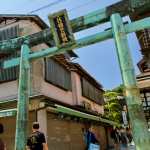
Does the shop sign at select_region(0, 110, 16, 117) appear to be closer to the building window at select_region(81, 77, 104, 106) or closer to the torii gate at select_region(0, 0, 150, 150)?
the torii gate at select_region(0, 0, 150, 150)

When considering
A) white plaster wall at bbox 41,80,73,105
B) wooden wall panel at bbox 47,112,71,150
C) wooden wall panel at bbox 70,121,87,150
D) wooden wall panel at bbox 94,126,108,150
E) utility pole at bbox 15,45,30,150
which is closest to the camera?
utility pole at bbox 15,45,30,150

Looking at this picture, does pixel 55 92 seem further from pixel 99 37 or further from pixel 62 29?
pixel 99 37

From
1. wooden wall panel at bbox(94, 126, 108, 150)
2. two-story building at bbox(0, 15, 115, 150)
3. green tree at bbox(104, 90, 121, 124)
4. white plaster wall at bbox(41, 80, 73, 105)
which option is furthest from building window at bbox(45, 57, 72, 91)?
green tree at bbox(104, 90, 121, 124)

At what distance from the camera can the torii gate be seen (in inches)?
194

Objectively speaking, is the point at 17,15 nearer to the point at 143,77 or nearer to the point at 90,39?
the point at 90,39

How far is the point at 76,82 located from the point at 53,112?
17.6ft

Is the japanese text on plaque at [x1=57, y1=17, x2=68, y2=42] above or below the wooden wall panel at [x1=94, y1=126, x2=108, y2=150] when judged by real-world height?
above

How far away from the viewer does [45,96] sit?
7.96 m

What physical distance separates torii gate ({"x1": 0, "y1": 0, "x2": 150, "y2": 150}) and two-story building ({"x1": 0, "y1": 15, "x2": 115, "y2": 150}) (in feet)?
5.15

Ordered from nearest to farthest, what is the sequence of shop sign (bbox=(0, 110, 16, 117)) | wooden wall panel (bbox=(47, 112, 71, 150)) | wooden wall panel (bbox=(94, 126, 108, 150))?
shop sign (bbox=(0, 110, 16, 117)) → wooden wall panel (bbox=(47, 112, 71, 150)) → wooden wall panel (bbox=(94, 126, 108, 150))

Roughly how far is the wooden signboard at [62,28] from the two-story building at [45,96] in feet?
9.80

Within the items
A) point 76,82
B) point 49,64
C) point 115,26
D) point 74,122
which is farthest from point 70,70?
point 115,26

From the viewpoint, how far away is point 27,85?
22.9ft

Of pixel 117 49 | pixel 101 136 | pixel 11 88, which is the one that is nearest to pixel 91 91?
pixel 101 136
